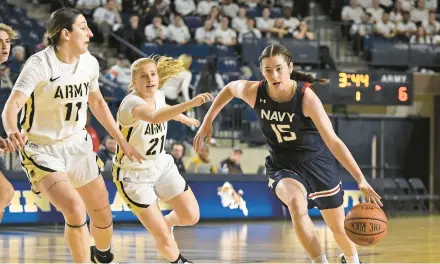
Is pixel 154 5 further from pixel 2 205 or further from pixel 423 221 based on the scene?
pixel 2 205

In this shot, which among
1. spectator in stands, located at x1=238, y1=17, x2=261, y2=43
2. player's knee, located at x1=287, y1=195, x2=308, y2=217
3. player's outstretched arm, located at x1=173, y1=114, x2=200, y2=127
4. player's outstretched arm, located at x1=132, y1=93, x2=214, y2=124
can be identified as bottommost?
spectator in stands, located at x1=238, y1=17, x2=261, y2=43

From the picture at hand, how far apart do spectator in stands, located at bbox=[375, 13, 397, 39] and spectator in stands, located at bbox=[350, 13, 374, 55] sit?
0.59 ft

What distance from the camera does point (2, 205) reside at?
7.39 m

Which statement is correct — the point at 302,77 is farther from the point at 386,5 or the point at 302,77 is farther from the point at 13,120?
the point at 386,5

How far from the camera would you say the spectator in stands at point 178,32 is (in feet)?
62.3

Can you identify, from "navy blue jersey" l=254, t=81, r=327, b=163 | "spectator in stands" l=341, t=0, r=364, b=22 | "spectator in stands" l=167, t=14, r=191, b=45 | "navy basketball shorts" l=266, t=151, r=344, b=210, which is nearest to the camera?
"navy blue jersey" l=254, t=81, r=327, b=163

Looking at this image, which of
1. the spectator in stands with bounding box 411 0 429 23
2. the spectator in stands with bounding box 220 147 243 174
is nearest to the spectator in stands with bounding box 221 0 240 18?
the spectator in stands with bounding box 411 0 429 23

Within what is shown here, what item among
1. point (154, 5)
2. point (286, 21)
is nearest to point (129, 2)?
point (154, 5)

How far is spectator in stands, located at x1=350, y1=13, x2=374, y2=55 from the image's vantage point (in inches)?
836

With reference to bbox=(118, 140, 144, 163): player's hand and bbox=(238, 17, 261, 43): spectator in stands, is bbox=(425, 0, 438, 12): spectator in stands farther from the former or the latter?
bbox=(118, 140, 144, 163): player's hand

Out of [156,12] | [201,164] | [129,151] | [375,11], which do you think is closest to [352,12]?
[375,11]

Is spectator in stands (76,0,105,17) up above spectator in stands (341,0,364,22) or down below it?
above

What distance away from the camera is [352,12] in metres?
22.0

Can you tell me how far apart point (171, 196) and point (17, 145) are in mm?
2129
